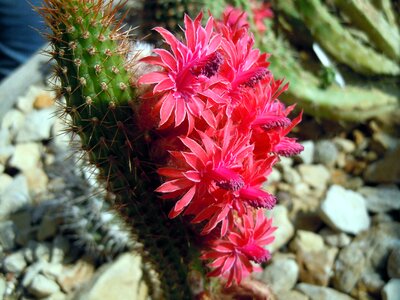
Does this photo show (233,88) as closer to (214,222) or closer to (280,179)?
(214,222)

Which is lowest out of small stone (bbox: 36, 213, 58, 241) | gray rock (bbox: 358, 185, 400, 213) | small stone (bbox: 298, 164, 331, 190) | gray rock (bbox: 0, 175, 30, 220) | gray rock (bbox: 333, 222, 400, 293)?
A: gray rock (bbox: 358, 185, 400, 213)

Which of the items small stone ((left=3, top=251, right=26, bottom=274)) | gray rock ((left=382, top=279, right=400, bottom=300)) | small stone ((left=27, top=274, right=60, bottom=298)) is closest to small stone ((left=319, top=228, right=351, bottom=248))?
gray rock ((left=382, top=279, right=400, bottom=300))

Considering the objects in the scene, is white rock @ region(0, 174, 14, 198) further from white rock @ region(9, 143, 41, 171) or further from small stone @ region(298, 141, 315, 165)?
small stone @ region(298, 141, 315, 165)

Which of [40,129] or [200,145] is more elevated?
[200,145]

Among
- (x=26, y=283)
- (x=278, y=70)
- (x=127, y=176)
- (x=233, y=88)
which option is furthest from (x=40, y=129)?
(x=233, y=88)

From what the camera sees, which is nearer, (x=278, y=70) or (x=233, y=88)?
(x=233, y=88)

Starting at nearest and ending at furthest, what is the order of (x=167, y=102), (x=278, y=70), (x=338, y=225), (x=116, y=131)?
1. (x=167, y=102)
2. (x=116, y=131)
3. (x=338, y=225)
4. (x=278, y=70)

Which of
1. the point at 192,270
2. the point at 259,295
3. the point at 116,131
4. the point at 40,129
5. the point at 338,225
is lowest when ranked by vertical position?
the point at 338,225
